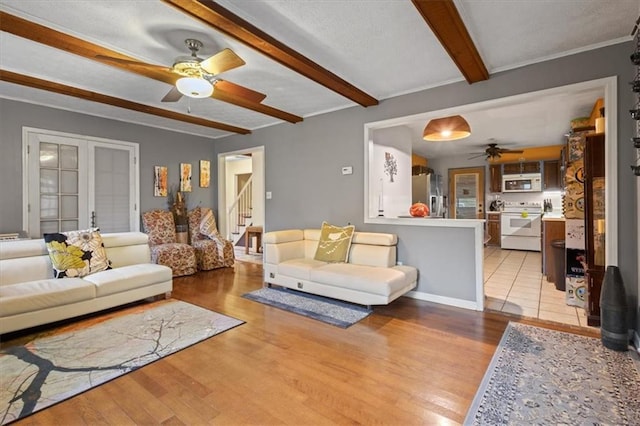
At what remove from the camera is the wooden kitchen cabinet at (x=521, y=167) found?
7.65 metres

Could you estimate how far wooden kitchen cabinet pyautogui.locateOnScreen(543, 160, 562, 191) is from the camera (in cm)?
739

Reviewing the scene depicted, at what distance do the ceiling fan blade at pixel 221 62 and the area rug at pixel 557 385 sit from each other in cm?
289

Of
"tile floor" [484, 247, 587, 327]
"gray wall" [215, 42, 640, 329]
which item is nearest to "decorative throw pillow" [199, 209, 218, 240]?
"gray wall" [215, 42, 640, 329]

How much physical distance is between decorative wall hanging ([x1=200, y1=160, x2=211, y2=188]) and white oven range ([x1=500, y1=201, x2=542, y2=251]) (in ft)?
23.5

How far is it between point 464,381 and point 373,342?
766 mm

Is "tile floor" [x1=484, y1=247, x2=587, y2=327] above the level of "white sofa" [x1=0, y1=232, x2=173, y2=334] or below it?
below

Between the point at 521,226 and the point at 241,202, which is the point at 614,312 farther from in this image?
the point at 241,202

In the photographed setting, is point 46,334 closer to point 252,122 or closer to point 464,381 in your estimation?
point 464,381

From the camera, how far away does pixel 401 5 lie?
2.14 meters

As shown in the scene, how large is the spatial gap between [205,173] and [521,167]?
25.2 feet

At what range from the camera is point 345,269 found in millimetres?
3596

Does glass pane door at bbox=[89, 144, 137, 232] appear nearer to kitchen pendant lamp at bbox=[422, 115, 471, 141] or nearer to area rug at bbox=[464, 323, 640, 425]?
kitchen pendant lamp at bbox=[422, 115, 471, 141]

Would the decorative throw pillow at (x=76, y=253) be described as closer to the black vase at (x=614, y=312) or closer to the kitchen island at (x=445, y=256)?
the kitchen island at (x=445, y=256)

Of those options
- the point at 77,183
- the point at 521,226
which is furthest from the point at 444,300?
the point at 77,183
